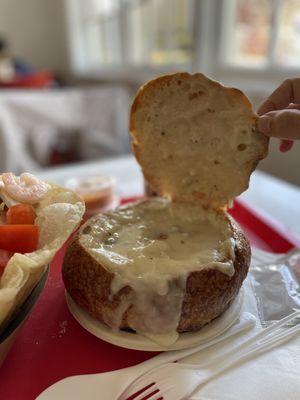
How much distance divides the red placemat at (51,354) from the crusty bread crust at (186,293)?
0.17 feet

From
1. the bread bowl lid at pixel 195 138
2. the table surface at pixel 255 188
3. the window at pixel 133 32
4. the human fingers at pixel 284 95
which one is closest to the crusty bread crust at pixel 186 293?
the bread bowl lid at pixel 195 138

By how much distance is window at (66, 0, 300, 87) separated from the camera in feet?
6.86

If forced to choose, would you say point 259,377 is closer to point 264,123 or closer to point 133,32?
point 264,123

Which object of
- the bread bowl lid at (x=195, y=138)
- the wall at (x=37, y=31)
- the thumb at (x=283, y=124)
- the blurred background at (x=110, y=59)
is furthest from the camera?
the wall at (x=37, y=31)

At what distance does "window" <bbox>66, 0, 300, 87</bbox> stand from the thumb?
4.91 ft

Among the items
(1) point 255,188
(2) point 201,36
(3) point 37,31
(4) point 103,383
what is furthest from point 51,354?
(3) point 37,31

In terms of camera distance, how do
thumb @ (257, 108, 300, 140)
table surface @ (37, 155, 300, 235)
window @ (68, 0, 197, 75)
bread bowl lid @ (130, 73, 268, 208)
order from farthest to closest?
window @ (68, 0, 197, 75)
table surface @ (37, 155, 300, 235)
bread bowl lid @ (130, 73, 268, 208)
thumb @ (257, 108, 300, 140)

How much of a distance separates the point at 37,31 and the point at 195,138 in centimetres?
470

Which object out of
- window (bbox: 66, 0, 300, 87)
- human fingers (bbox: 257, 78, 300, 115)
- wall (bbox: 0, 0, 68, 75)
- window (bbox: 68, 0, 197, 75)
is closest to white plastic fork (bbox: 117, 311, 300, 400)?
human fingers (bbox: 257, 78, 300, 115)

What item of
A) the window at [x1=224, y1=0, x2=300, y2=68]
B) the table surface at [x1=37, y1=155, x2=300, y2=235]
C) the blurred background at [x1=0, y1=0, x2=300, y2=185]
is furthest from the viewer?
the blurred background at [x1=0, y1=0, x2=300, y2=185]

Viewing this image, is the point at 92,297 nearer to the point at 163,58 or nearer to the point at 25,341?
the point at 25,341

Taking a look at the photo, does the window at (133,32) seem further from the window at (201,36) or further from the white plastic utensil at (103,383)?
the white plastic utensil at (103,383)

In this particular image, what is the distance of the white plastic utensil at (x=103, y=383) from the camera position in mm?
554

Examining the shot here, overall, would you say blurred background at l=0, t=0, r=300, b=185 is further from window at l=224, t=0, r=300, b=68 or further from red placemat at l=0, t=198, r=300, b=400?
red placemat at l=0, t=198, r=300, b=400
